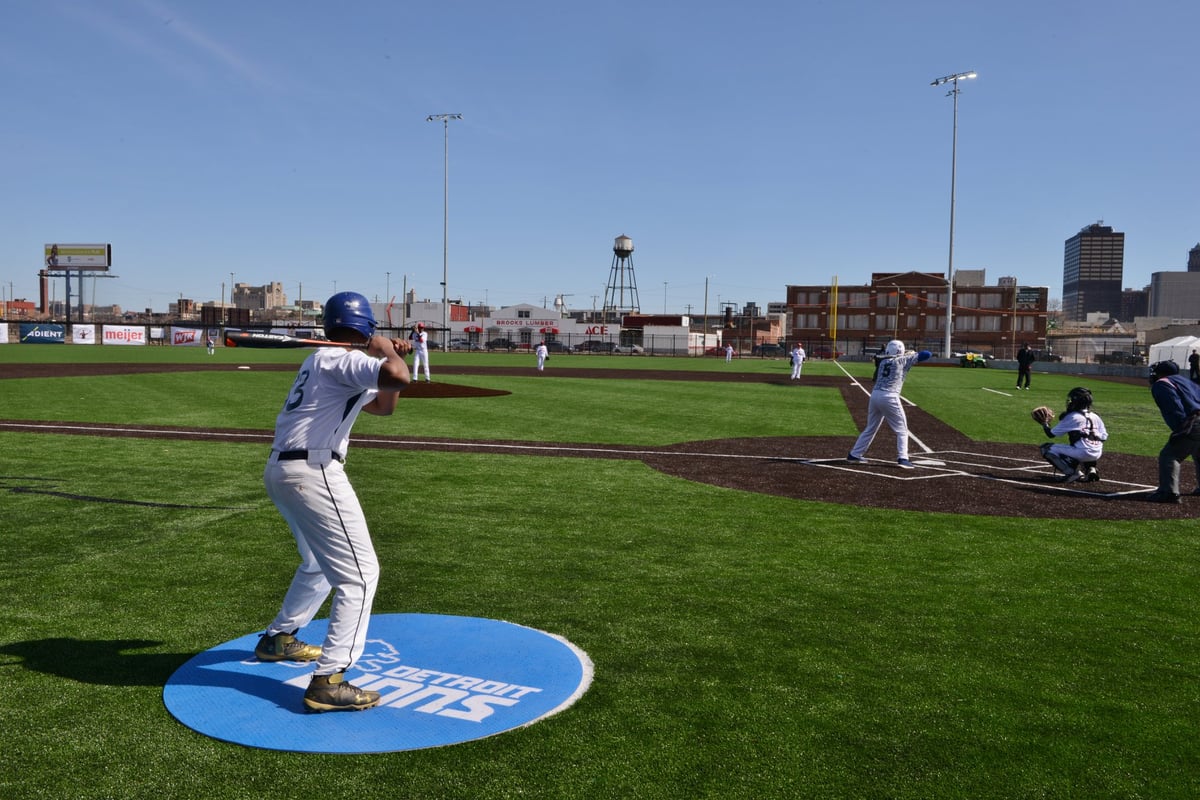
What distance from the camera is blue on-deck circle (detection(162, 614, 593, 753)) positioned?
420 cm

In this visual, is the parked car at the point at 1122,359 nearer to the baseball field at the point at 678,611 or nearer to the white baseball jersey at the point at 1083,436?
the baseball field at the point at 678,611

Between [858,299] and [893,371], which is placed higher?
[858,299]

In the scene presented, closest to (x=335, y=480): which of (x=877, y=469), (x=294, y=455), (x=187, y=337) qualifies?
(x=294, y=455)

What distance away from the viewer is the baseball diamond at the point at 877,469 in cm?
1053

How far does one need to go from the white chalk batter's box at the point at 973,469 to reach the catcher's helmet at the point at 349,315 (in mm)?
9332

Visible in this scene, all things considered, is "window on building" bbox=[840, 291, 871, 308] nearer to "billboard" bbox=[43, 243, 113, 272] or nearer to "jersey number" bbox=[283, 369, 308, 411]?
"billboard" bbox=[43, 243, 113, 272]

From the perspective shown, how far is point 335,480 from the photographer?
4617mm

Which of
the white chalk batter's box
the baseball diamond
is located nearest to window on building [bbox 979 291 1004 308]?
the baseball diamond

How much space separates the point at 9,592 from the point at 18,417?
14.4 metres

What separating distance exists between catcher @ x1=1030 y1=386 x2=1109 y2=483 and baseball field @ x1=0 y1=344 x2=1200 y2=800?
20.8 inches

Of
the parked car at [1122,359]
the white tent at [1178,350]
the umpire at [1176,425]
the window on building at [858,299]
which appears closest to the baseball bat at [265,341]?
the umpire at [1176,425]

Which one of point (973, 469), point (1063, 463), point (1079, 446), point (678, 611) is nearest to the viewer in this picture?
point (678, 611)

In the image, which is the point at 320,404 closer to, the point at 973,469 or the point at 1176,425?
the point at 1176,425

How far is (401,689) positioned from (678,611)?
2.18 meters
